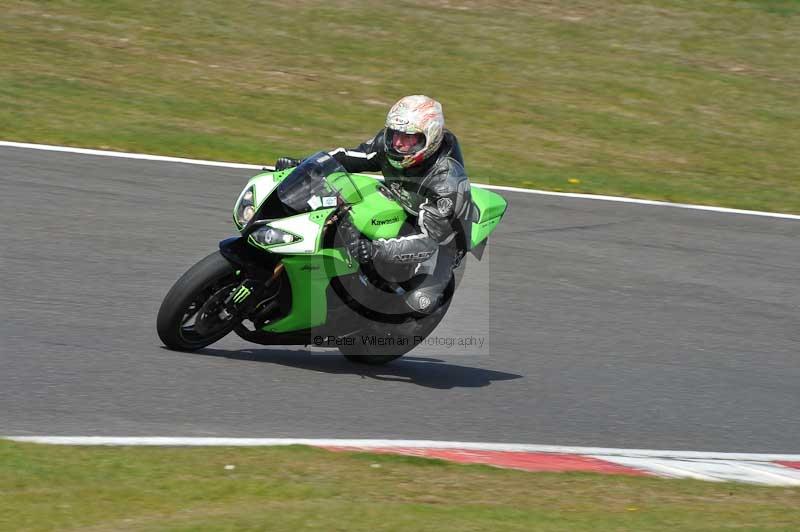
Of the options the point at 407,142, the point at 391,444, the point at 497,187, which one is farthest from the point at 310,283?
the point at 497,187

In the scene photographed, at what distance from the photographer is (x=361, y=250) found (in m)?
6.77

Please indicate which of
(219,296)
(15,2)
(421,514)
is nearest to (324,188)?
(219,296)

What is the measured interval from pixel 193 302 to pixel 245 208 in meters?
0.60

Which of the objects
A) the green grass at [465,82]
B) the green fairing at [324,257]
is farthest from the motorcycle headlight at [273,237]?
the green grass at [465,82]

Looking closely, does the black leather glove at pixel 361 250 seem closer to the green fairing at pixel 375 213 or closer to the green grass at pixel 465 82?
the green fairing at pixel 375 213

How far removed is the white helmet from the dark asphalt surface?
54.2 inches

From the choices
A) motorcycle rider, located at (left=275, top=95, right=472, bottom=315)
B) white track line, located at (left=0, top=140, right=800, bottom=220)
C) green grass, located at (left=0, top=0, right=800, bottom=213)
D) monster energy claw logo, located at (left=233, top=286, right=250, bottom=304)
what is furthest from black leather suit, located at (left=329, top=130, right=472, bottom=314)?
green grass, located at (left=0, top=0, right=800, bottom=213)

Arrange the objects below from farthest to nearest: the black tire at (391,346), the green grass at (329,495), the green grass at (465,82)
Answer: the green grass at (465,82)
the black tire at (391,346)
the green grass at (329,495)

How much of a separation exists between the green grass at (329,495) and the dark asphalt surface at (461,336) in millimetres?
616

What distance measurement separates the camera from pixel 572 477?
5.90 m

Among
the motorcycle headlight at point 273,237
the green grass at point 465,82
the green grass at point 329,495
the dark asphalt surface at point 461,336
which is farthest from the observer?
the green grass at point 465,82

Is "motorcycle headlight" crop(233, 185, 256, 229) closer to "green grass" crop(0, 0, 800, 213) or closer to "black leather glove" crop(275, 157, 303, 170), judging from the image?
"black leather glove" crop(275, 157, 303, 170)

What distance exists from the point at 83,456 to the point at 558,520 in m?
2.05

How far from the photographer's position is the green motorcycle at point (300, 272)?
6.97 m
